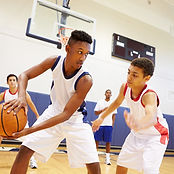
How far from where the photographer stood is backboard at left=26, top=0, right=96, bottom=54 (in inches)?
219

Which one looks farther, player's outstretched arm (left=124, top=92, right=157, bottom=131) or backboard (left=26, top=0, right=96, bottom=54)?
backboard (left=26, top=0, right=96, bottom=54)

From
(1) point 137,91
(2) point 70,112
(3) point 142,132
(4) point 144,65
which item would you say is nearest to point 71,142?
(2) point 70,112

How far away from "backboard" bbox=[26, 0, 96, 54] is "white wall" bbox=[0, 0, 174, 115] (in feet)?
1.79

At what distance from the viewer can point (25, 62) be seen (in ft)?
20.3

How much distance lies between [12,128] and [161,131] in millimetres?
1519

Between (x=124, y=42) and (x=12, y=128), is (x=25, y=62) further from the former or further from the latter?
(x=12, y=128)

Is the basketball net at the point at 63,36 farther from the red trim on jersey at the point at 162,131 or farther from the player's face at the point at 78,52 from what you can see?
the red trim on jersey at the point at 162,131

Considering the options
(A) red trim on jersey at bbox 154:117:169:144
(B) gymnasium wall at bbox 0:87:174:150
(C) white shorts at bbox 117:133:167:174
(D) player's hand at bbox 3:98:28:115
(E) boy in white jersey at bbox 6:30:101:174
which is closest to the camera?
(D) player's hand at bbox 3:98:28:115

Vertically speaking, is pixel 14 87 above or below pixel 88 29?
below

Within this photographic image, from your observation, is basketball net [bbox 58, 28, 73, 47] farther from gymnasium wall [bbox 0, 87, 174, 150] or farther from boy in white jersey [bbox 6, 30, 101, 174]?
boy in white jersey [bbox 6, 30, 101, 174]

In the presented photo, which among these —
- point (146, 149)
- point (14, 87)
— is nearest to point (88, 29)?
point (14, 87)

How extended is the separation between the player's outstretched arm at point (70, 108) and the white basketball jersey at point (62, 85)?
0.08m

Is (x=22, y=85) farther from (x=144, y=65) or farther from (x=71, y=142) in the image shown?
(x=144, y=65)

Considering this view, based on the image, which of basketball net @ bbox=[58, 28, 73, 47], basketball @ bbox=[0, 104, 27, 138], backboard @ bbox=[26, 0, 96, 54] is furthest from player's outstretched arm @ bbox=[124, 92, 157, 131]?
basketball net @ bbox=[58, 28, 73, 47]
